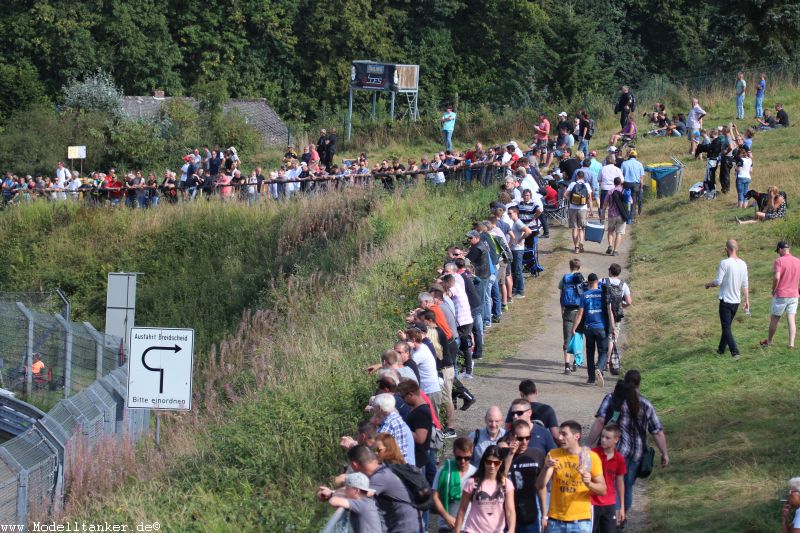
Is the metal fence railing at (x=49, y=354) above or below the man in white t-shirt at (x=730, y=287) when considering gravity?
below

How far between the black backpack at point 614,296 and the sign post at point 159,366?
5838 millimetres

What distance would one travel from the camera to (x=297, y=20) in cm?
7100

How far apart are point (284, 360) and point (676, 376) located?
5859 millimetres

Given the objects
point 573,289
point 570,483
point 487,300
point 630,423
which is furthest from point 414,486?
point 487,300

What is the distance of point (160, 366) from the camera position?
1659 cm

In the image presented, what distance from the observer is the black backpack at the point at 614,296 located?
17.6 meters

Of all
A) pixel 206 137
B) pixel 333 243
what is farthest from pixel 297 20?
pixel 333 243

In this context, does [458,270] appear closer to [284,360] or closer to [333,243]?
[284,360]

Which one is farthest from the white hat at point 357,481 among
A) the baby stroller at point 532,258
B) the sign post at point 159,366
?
the baby stroller at point 532,258

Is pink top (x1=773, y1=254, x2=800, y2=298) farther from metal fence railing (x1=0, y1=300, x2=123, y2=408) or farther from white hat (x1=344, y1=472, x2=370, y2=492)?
metal fence railing (x1=0, y1=300, x2=123, y2=408)

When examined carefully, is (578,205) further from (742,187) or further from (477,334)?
(477,334)

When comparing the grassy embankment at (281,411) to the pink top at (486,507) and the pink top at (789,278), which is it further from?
the pink top at (789,278)

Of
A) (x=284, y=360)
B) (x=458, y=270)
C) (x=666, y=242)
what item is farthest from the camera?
(x=666, y=242)

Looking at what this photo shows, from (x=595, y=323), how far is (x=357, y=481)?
29.7 feet
